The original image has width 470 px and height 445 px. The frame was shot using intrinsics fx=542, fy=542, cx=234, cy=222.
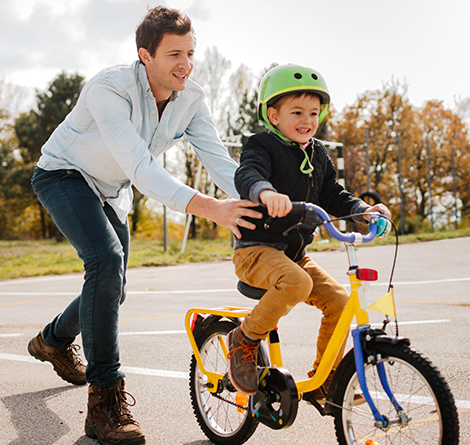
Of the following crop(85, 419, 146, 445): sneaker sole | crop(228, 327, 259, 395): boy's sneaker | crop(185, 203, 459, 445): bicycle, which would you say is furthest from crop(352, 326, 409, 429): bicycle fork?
crop(85, 419, 146, 445): sneaker sole

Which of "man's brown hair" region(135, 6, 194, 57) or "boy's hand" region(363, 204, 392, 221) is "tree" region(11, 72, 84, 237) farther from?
"boy's hand" region(363, 204, 392, 221)

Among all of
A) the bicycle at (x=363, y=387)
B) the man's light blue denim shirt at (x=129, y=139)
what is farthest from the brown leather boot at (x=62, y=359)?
the bicycle at (x=363, y=387)

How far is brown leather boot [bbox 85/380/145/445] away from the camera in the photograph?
9.13 feet

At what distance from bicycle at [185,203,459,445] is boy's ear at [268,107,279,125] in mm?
696

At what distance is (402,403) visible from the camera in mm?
2221

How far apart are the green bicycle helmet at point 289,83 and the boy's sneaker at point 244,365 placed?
1.03 meters

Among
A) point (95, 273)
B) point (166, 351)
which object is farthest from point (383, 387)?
point (166, 351)

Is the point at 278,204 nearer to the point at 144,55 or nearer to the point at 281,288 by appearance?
the point at 281,288

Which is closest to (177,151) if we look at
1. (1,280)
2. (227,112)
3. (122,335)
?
(227,112)

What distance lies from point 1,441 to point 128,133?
1.78m

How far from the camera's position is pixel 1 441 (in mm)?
2898

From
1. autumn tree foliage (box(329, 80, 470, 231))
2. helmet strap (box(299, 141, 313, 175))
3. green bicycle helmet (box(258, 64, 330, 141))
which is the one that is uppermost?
autumn tree foliage (box(329, 80, 470, 231))

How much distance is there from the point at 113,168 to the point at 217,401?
1459 millimetres

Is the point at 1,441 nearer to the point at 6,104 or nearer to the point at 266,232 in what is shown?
the point at 266,232
